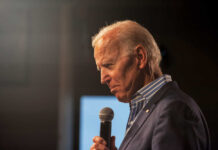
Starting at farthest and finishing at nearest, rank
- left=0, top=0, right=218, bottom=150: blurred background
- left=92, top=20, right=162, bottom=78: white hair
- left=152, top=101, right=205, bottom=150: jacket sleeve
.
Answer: left=0, top=0, right=218, bottom=150: blurred background < left=92, top=20, right=162, bottom=78: white hair < left=152, top=101, right=205, bottom=150: jacket sleeve

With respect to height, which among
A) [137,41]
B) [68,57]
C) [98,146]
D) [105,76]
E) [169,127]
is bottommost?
[98,146]

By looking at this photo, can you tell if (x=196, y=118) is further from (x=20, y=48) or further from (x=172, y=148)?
(x=20, y=48)

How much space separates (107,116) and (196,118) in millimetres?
408

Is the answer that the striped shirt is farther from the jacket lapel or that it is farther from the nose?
the nose

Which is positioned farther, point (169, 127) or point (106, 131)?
point (106, 131)

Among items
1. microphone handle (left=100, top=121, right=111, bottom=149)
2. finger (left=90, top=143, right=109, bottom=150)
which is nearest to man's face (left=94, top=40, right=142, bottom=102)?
microphone handle (left=100, top=121, right=111, bottom=149)

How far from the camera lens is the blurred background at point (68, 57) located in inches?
109

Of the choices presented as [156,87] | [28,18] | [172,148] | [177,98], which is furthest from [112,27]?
[28,18]

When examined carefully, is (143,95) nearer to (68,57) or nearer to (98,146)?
(98,146)

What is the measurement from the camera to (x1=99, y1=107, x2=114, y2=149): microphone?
109cm

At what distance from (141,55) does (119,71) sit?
0.40ft

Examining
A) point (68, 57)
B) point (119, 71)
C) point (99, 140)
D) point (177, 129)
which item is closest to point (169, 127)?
point (177, 129)

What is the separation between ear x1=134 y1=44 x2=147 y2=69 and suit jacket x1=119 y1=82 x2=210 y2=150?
0.66 ft

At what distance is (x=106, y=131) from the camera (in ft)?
3.64
